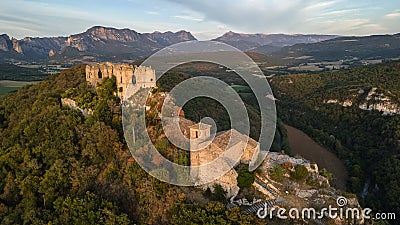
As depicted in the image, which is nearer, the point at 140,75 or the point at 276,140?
the point at 140,75

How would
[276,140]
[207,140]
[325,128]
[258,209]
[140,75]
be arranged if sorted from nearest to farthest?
[258,209]
[207,140]
[140,75]
[276,140]
[325,128]

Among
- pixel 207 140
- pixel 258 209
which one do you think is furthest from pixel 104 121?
pixel 258 209

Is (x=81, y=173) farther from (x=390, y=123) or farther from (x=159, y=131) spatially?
(x=390, y=123)

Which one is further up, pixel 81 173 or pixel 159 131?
pixel 159 131

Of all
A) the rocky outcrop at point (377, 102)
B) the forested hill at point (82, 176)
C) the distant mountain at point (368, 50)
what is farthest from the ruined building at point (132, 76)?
the distant mountain at point (368, 50)

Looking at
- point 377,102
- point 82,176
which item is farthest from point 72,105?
point 377,102
